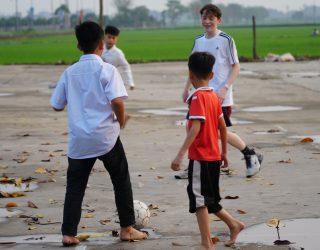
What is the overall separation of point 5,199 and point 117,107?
2.43m

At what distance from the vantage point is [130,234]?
7.26 metres

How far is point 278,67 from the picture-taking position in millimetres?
34312

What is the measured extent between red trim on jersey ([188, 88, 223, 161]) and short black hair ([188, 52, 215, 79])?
12 cm

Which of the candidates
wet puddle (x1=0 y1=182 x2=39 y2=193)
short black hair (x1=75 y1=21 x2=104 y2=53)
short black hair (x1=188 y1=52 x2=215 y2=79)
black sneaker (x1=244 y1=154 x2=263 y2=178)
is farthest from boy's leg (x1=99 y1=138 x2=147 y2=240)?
black sneaker (x1=244 y1=154 x2=263 y2=178)

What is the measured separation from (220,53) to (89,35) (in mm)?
3226


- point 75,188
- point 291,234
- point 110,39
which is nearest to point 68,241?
point 75,188

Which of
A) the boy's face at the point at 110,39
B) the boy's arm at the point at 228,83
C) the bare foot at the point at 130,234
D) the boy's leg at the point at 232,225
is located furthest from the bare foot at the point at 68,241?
the boy's face at the point at 110,39

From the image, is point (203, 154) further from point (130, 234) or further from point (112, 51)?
point (112, 51)

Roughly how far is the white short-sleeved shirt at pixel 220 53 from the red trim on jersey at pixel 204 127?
328 cm

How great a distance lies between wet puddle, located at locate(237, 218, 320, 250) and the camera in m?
7.00

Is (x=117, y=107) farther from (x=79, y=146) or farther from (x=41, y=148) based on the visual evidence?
(x=41, y=148)

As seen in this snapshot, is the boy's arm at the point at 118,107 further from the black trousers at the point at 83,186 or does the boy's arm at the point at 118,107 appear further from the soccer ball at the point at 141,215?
the soccer ball at the point at 141,215

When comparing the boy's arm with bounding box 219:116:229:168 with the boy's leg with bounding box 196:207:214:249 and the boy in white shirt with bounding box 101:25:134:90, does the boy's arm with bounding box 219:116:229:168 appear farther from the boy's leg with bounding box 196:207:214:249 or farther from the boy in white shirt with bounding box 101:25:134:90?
the boy in white shirt with bounding box 101:25:134:90

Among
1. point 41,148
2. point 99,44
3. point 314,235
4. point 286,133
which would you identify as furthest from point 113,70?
point 286,133
